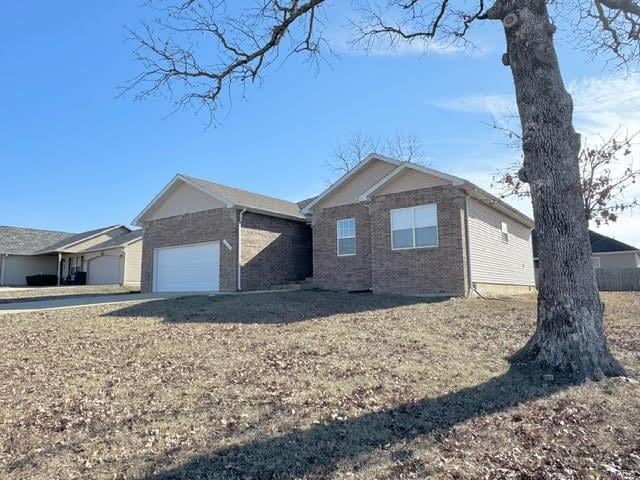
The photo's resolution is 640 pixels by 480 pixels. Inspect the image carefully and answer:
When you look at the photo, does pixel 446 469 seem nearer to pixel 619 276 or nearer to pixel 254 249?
pixel 254 249

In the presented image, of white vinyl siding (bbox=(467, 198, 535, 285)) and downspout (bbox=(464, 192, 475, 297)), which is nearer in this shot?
downspout (bbox=(464, 192, 475, 297))

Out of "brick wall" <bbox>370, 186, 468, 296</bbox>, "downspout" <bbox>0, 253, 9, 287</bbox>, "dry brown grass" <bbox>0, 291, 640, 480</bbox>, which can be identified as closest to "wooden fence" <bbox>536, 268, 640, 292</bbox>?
"brick wall" <bbox>370, 186, 468, 296</bbox>

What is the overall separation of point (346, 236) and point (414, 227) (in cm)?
315

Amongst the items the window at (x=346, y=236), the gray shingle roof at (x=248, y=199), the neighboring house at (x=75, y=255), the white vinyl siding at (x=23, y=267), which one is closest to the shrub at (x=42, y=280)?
the neighboring house at (x=75, y=255)

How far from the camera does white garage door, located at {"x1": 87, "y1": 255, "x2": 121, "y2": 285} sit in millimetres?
32062

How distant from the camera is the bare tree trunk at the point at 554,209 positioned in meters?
6.11

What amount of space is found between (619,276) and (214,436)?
98.0ft

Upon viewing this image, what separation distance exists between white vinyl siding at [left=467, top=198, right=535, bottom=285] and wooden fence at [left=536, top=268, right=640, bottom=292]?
8.43 m

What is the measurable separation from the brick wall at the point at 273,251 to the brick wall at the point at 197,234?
0.52m

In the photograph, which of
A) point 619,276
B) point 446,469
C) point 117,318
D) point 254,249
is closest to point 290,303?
point 117,318

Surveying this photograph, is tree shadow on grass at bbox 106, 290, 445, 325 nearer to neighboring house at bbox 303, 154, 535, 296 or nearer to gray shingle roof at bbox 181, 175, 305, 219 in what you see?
neighboring house at bbox 303, 154, 535, 296

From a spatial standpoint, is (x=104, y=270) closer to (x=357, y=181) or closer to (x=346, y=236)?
(x=346, y=236)

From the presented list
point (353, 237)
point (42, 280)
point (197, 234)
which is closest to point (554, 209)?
point (353, 237)

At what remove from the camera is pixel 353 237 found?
58.4 feet
